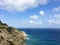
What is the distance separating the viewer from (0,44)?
6838 cm

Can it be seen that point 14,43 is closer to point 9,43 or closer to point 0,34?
point 9,43

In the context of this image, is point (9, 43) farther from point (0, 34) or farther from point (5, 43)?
point (0, 34)

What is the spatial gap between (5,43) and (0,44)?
110 inches

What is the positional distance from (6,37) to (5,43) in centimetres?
344

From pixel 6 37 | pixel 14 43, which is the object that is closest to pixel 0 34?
pixel 6 37

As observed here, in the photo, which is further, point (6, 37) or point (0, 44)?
point (6, 37)

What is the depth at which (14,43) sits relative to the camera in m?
69.3

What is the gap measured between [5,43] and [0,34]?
5.12 m

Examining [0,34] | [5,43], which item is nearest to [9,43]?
[5,43]

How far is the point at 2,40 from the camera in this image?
2758 inches

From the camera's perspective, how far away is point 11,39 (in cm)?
7119

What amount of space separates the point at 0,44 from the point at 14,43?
612cm

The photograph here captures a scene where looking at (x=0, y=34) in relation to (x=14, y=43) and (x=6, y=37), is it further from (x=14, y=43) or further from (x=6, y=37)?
(x=14, y=43)

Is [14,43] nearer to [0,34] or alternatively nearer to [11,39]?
[11,39]
